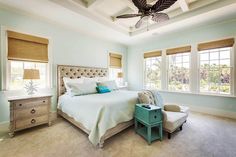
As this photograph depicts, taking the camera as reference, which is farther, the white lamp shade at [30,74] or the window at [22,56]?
the window at [22,56]

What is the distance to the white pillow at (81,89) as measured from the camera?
296 centimetres

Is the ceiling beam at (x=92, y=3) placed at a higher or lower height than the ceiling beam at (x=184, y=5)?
higher

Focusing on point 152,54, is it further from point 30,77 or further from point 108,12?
point 30,77

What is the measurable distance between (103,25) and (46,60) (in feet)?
6.26

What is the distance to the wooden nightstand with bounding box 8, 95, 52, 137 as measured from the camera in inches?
90.5

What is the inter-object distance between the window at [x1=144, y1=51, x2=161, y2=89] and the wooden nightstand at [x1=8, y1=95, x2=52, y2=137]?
3.88 m

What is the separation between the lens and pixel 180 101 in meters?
4.24

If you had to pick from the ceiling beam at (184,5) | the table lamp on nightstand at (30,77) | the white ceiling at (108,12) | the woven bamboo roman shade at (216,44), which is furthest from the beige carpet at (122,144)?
the ceiling beam at (184,5)

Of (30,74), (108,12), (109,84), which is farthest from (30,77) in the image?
(108,12)

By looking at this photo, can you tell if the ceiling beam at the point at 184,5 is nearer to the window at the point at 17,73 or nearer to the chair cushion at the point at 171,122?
the chair cushion at the point at 171,122

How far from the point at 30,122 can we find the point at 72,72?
1738 millimetres

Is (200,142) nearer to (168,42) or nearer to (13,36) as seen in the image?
(168,42)

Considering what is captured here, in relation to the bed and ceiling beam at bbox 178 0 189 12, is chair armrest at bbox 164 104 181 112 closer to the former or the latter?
the bed

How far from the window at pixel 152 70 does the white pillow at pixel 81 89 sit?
2742 mm
